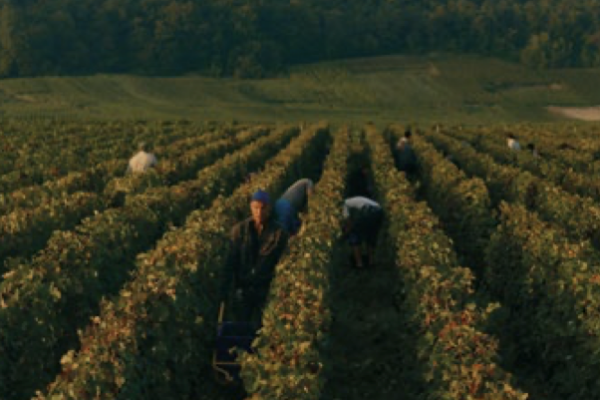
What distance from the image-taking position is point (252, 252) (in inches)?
383

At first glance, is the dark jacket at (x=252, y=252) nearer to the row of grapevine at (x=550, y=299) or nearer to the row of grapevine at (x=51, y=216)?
the row of grapevine at (x=550, y=299)

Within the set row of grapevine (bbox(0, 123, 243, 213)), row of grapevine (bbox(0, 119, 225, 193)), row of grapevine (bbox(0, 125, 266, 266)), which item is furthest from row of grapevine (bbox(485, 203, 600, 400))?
row of grapevine (bbox(0, 119, 225, 193))

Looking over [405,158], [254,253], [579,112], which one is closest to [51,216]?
[254,253]

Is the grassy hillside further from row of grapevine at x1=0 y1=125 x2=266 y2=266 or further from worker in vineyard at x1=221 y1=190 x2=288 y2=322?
worker in vineyard at x1=221 y1=190 x2=288 y2=322

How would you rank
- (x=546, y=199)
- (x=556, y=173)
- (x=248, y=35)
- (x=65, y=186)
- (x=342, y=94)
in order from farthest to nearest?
(x=248, y=35)
(x=342, y=94)
(x=556, y=173)
(x=65, y=186)
(x=546, y=199)

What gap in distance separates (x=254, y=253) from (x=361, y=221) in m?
5.75

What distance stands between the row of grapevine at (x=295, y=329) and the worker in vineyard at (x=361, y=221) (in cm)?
319

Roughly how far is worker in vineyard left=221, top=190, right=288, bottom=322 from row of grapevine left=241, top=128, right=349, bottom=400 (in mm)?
227

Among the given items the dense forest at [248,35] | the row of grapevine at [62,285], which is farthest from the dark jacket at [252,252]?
the dense forest at [248,35]

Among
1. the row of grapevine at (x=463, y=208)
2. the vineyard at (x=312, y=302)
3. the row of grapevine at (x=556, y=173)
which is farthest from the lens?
the row of grapevine at (x=556, y=173)

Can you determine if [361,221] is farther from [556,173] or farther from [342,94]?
[342,94]

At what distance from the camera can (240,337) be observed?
907 centimetres

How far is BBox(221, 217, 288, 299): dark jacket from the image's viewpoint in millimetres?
9703

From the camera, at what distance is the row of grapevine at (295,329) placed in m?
7.08
